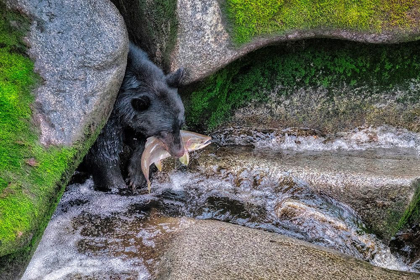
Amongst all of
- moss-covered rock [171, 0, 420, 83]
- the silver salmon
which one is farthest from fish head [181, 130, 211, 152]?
moss-covered rock [171, 0, 420, 83]

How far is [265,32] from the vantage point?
4738 millimetres

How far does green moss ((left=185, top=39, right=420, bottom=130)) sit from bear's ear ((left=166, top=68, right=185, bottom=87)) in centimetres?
56

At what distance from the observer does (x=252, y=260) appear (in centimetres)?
346

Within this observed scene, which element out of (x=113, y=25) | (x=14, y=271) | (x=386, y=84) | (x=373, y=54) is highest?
(x=113, y=25)

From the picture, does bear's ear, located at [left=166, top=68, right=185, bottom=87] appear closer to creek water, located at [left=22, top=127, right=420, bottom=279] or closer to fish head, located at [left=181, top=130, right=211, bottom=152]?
fish head, located at [left=181, top=130, right=211, bottom=152]

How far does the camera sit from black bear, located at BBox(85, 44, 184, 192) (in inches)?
186

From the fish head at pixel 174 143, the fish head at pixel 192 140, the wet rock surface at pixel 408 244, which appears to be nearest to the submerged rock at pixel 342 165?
the wet rock surface at pixel 408 244

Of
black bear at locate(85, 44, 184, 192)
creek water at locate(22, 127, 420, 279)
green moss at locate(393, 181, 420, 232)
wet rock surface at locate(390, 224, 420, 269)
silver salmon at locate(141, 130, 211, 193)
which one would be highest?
black bear at locate(85, 44, 184, 192)

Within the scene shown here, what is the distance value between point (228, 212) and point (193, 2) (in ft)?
7.26

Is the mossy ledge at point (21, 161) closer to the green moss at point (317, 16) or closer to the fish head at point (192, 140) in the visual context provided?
the fish head at point (192, 140)

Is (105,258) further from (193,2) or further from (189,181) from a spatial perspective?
(193,2)

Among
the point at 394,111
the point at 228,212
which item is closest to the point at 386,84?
the point at 394,111

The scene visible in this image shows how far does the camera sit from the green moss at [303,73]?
5344 millimetres

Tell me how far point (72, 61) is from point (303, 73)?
2886 millimetres
